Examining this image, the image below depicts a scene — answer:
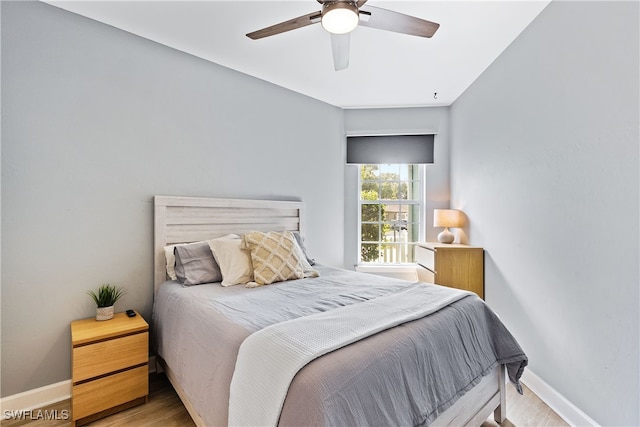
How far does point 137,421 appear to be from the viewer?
5.82ft

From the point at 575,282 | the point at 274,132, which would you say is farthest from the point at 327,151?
the point at 575,282

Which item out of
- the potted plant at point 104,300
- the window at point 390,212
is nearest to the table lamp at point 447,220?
the window at point 390,212

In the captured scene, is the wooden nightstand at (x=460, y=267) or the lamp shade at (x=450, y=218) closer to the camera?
the wooden nightstand at (x=460, y=267)

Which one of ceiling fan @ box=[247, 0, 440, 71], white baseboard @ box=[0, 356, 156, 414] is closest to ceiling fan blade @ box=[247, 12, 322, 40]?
ceiling fan @ box=[247, 0, 440, 71]

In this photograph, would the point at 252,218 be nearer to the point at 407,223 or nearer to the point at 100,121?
the point at 100,121

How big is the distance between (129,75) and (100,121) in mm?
423

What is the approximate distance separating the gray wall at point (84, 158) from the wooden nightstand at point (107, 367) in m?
0.33

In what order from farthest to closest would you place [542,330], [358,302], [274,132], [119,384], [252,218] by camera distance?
1. [274,132]
2. [252,218]
3. [542,330]
4. [119,384]
5. [358,302]

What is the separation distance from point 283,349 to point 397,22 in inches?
68.9

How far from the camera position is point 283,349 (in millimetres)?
1115

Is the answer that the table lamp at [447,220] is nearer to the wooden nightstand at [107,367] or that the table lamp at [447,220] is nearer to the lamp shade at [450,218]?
→ the lamp shade at [450,218]

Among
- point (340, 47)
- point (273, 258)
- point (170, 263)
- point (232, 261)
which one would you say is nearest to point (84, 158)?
point (170, 263)

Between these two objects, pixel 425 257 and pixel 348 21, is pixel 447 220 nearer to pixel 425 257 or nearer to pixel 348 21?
pixel 425 257

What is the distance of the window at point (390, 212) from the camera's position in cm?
399
